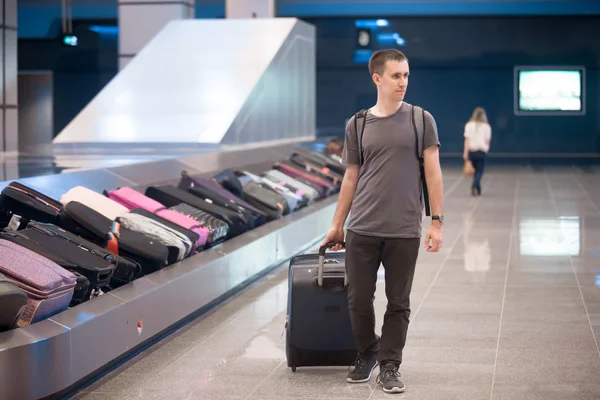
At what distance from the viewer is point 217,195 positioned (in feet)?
27.5

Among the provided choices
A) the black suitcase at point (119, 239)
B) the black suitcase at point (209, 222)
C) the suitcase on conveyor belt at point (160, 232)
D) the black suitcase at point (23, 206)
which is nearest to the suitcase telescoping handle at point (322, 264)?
the black suitcase at point (119, 239)

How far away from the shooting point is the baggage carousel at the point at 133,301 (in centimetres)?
419

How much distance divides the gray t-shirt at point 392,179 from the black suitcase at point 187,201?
11.0 feet

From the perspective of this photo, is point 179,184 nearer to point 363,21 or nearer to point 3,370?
point 3,370

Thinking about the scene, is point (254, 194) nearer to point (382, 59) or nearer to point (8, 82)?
point (8, 82)

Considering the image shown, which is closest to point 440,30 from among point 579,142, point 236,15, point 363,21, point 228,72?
point 363,21

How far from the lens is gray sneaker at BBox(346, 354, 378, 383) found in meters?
4.88

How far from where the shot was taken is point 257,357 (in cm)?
548

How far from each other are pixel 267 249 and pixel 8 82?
18.5 ft

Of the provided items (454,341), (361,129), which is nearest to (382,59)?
(361,129)

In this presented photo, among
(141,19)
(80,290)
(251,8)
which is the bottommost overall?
(80,290)

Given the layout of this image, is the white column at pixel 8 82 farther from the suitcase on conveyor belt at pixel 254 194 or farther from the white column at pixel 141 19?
the white column at pixel 141 19

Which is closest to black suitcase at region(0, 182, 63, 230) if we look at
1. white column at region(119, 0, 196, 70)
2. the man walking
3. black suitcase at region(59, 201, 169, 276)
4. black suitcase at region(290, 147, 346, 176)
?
black suitcase at region(59, 201, 169, 276)

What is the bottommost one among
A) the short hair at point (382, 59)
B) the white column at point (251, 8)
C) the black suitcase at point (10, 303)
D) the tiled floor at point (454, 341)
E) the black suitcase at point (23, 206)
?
the tiled floor at point (454, 341)
